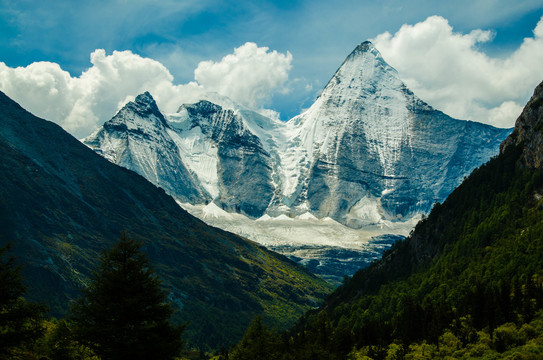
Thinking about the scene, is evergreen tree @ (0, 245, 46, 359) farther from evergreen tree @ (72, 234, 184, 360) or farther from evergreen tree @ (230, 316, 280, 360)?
evergreen tree @ (230, 316, 280, 360)

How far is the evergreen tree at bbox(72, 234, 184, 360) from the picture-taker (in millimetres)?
32500

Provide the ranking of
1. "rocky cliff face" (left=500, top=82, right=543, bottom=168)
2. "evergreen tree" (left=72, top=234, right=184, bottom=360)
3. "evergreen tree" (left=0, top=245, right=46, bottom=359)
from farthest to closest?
"rocky cliff face" (left=500, top=82, right=543, bottom=168) → "evergreen tree" (left=0, top=245, right=46, bottom=359) → "evergreen tree" (left=72, top=234, right=184, bottom=360)

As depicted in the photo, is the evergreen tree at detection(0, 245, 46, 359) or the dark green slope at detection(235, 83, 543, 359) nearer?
the evergreen tree at detection(0, 245, 46, 359)

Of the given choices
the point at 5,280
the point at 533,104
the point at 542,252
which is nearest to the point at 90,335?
the point at 5,280

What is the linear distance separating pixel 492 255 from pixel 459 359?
7180 cm

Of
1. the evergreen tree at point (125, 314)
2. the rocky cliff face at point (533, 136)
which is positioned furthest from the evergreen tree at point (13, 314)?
the rocky cliff face at point (533, 136)

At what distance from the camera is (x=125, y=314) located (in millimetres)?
33406

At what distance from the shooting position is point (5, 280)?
115ft

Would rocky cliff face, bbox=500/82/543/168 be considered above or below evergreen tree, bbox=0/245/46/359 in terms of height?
above

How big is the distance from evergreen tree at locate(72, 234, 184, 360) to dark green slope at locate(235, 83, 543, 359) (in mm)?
35877

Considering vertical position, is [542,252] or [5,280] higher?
[542,252]

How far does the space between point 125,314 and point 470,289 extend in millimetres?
112507

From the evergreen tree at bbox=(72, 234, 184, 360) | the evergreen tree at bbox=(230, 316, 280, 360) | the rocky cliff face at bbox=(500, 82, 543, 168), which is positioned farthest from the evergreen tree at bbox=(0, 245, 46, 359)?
the rocky cliff face at bbox=(500, 82, 543, 168)

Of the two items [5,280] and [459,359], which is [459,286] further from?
[5,280]
